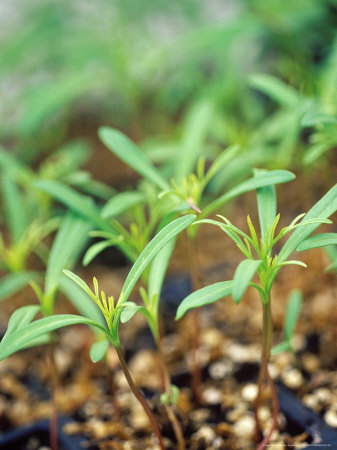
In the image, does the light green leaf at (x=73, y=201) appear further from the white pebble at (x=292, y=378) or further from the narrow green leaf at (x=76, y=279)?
the white pebble at (x=292, y=378)

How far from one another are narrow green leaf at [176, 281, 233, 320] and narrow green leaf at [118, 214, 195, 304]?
2.7 inches

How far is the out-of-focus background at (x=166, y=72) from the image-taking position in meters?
1.12

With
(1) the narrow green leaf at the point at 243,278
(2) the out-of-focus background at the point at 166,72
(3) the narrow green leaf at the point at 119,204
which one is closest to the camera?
(1) the narrow green leaf at the point at 243,278

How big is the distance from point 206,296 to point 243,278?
6cm

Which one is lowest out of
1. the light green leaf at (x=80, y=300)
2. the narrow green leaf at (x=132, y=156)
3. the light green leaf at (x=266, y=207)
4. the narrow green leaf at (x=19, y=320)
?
the light green leaf at (x=80, y=300)

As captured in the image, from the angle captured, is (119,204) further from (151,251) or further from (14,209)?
(14,209)

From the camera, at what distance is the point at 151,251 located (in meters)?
0.60

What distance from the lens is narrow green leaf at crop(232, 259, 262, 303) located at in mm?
495

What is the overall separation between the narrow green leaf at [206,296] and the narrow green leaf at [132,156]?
0.24m

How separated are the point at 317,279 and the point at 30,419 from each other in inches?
27.6

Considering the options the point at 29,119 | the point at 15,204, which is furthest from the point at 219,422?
the point at 29,119

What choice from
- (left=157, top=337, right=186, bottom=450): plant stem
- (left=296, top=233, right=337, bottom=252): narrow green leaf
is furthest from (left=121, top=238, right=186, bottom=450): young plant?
(left=296, top=233, right=337, bottom=252): narrow green leaf

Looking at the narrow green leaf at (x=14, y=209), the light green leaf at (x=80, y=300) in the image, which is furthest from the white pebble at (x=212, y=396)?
the narrow green leaf at (x=14, y=209)

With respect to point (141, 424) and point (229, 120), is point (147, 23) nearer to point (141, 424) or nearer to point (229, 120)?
point (229, 120)
